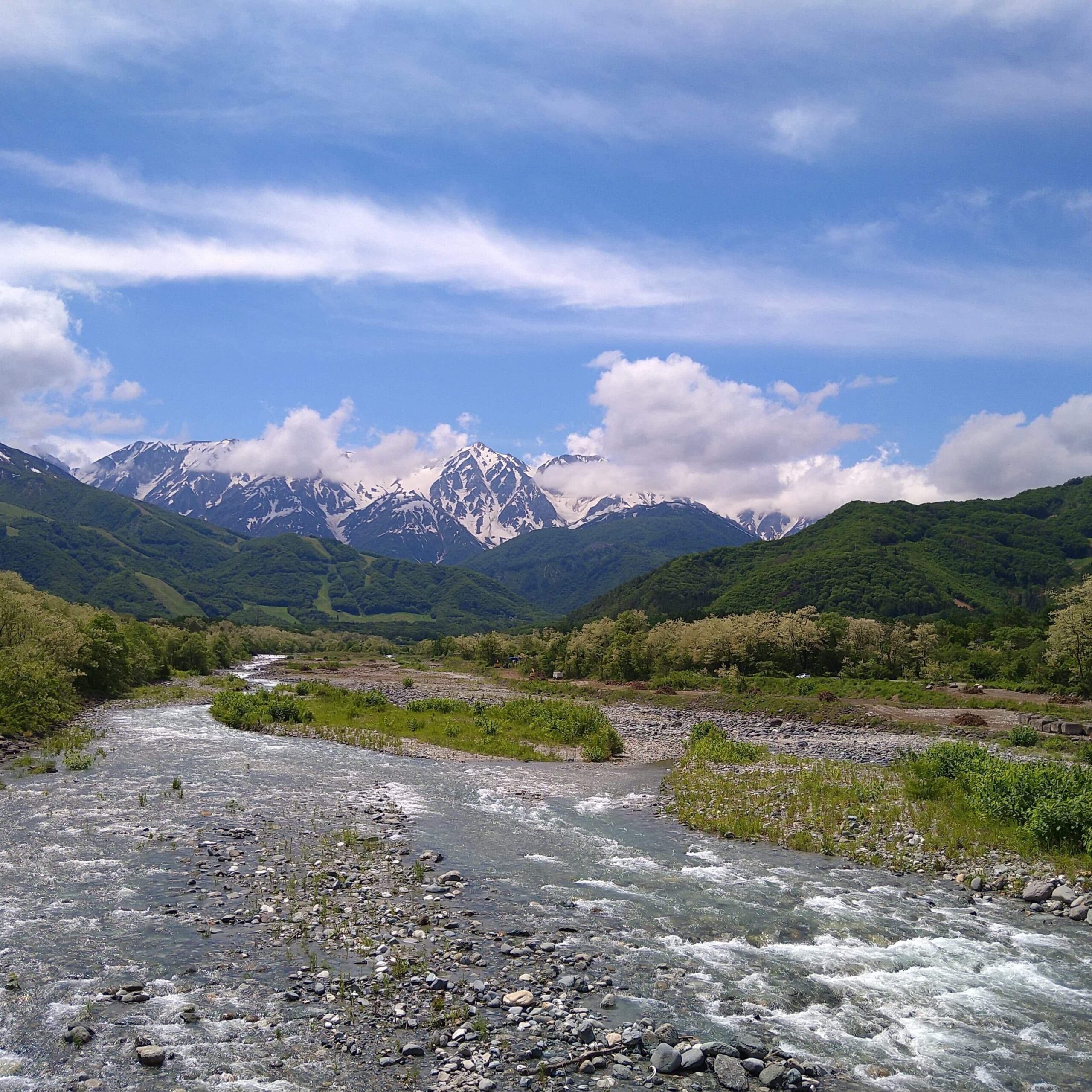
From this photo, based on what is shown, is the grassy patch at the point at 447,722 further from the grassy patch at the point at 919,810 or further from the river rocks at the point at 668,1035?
the river rocks at the point at 668,1035

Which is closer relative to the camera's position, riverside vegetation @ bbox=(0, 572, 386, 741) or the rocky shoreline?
the rocky shoreline

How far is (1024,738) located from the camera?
51.2 metres

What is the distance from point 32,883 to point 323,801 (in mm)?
13382

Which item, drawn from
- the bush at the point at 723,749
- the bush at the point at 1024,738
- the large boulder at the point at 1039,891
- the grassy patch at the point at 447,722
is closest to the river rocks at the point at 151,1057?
the large boulder at the point at 1039,891

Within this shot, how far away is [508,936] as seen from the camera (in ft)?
59.3

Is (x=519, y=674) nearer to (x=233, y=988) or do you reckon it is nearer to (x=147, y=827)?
(x=147, y=827)

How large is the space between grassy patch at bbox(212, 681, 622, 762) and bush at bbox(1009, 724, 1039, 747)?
90.8 ft

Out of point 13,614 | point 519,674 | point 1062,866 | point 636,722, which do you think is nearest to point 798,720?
point 636,722

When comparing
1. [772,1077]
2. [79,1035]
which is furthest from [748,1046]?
[79,1035]

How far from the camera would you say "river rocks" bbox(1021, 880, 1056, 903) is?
21.6 meters

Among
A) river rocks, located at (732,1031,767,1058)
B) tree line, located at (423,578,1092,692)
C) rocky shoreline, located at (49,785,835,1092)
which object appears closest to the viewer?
rocky shoreline, located at (49,785,835,1092)

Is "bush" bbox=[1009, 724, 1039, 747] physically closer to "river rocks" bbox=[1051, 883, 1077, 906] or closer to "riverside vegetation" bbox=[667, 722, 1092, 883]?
"riverside vegetation" bbox=[667, 722, 1092, 883]

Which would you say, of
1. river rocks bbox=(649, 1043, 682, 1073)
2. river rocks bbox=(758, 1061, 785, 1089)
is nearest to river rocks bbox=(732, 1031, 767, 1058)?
river rocks bbox=(758, 1061, 785, 1089)

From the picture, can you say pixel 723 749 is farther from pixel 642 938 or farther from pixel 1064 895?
pixel 642 938
